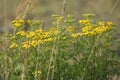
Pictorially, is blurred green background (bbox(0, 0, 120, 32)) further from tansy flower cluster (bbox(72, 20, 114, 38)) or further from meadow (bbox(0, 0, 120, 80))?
tansy flower cluster (bbox(72, 20, 114, 38))

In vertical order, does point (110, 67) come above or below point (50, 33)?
below

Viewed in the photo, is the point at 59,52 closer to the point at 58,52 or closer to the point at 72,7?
the point at 58,52

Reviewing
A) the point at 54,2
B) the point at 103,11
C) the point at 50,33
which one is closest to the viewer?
the point at 50,33

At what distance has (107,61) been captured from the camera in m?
5.19

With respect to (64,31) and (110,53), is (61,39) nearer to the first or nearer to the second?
(64,31)

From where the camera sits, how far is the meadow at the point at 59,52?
188 inches

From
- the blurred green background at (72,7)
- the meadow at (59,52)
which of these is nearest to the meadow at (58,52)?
the meadow at (59,52)

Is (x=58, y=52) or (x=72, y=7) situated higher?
(x=72, y=7)

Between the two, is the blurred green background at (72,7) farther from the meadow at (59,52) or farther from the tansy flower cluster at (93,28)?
the tansy flower cluster at (93,28)

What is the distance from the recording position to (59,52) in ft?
16.1

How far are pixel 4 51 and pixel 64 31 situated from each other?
601mm

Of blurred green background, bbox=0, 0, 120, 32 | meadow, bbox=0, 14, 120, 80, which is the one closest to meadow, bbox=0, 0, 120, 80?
meadow, bbox=0, 14, 120, 80

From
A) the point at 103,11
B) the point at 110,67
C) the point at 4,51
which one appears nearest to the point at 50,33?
the point at 4,51

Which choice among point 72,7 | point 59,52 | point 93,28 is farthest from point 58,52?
point 72,7
